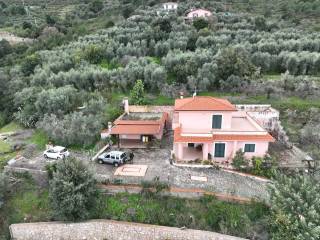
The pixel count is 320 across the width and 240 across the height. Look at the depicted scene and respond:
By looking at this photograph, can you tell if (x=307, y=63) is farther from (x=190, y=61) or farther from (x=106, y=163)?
(x=106, y=163)

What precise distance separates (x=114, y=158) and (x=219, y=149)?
28.4ft

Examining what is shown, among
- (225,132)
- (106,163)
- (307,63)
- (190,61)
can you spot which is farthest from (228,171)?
(307,63)

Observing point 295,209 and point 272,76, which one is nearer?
point 295,209

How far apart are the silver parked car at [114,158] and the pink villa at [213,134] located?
4385 millimetres

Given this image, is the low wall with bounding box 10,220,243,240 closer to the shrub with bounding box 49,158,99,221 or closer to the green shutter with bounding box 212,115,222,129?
the shrub with bounding box 49,158,99,221

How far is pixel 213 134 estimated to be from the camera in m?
24.9

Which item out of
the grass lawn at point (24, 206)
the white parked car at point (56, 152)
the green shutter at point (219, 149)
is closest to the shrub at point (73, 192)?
the grass lawn at point (24, 206)

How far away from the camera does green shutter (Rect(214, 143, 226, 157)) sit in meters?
24.8

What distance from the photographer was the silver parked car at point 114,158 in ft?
82.7

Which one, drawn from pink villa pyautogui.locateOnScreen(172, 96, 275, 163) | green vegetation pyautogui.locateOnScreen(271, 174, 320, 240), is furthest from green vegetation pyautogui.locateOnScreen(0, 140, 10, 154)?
green vegetation pyautogui.locateOnScreen(271, 174, 320, 240)

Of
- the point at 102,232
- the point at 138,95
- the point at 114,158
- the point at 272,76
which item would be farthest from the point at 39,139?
the point at 272,76

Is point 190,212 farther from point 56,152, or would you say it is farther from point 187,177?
point 56,152

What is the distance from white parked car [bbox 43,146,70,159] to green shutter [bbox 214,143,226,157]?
1278 centimetres

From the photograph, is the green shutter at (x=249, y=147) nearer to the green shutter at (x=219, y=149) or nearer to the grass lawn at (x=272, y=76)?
the green shutter at (x=219, y=149)
